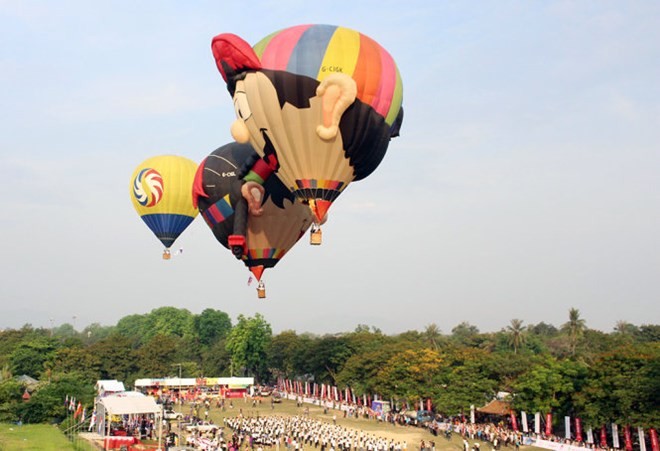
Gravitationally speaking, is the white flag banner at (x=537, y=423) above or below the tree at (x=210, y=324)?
below

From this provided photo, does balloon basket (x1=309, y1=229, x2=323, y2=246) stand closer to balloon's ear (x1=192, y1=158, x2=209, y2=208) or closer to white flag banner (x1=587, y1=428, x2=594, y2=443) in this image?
balloon's ear (x1=192, y1=158, x2=209, y2=208)

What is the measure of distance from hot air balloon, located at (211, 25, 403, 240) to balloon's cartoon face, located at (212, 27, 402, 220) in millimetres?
34

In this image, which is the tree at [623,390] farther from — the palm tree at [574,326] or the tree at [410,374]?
the palm tree at [574,326]

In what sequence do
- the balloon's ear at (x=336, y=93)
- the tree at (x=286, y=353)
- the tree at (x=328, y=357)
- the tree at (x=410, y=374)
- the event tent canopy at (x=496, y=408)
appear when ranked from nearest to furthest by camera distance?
the balloon's ear at (x=336, y=93), the event tent canopy at (x=496, y=408), the tree at (x=410, y=374), the tree at (x=328, y=357), the tree at (x=286, y=353)

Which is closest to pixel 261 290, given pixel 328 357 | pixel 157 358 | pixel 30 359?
pixel 328 357

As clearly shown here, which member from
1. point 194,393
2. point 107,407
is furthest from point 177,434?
point 194,393

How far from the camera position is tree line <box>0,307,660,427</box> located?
3183 centimetres

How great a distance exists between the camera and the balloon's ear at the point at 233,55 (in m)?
22.2

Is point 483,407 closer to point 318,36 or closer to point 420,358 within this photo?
point 420,358

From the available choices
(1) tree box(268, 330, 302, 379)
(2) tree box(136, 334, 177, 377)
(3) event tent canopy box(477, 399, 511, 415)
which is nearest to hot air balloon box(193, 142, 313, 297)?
(3) event tent canopy box(477, 399, 511, 415)

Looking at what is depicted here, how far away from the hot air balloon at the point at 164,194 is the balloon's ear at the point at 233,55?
15810 mm

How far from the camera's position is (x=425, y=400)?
44906 millimetres

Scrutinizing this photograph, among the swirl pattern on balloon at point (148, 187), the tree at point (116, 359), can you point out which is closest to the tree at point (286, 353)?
the tree at point (116, 359)

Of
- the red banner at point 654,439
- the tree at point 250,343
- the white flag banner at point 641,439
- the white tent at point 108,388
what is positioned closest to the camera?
the red banner at point 654,439
